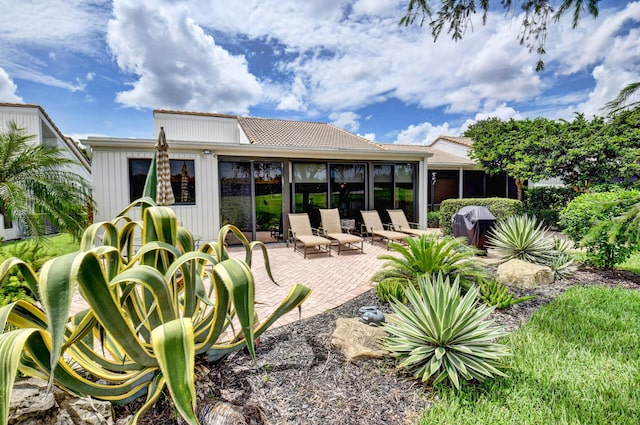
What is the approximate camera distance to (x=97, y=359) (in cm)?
233

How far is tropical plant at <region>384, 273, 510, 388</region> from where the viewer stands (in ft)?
9.49

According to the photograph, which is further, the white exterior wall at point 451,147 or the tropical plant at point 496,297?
the white exterior wall at point 451,147

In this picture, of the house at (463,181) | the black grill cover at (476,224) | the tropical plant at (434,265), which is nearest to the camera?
the tropical plant at (434,265)

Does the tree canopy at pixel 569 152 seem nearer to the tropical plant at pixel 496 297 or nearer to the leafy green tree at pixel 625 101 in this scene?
the leafy green tree at pixel 625 101

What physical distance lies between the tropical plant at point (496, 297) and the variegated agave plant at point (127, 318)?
3.66 m

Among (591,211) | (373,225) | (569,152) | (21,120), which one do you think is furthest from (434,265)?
(21,120)

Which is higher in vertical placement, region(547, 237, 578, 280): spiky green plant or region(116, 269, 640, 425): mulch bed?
region(547, 237, 578, 280): spiky green plant

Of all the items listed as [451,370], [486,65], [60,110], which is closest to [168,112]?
[60,110]

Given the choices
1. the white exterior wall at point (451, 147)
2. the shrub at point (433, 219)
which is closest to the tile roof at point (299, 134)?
the shrub at point (433, 219)

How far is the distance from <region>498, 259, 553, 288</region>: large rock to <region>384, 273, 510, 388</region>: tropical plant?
10.0ft

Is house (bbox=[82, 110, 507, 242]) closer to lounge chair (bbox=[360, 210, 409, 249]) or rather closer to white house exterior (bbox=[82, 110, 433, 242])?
white house exterior (bbox=[82, 110, 433, 242])

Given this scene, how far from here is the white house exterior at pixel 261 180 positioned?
8719mm

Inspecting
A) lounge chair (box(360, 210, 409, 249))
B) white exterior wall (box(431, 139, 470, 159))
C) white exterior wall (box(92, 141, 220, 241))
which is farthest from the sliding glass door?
white exterior wall (box(431, 139, 470, 159))

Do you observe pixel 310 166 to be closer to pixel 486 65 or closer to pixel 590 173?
pixel 486 65
